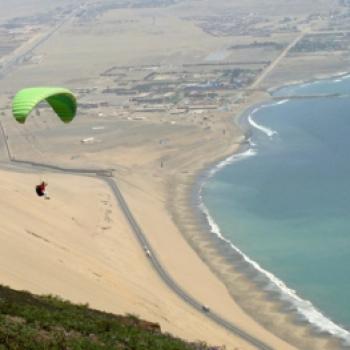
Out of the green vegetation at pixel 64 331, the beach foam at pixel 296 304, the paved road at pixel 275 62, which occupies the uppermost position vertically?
the paved road at pixel 275 62

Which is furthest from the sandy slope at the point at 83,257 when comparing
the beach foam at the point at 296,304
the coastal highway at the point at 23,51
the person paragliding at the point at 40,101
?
the coastal highway at the point at 23,51

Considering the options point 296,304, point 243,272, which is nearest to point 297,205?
point 243,272

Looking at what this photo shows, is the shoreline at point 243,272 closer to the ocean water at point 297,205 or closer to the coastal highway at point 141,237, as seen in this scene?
the ocean water at point 297,205

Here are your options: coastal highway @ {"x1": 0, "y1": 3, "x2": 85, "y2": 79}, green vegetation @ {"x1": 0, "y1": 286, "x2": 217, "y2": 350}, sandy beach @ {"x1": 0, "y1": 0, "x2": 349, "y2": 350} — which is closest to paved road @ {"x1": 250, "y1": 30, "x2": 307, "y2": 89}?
sandy beach @ {"x1": 0, "y1": 0, "x2": 349, "y2": 350}

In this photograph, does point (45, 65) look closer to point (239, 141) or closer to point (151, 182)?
point (239, 141)

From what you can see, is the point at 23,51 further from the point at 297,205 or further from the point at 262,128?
the point at 297,205

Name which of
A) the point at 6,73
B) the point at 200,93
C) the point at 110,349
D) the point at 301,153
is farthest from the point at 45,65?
the point at 110,349
